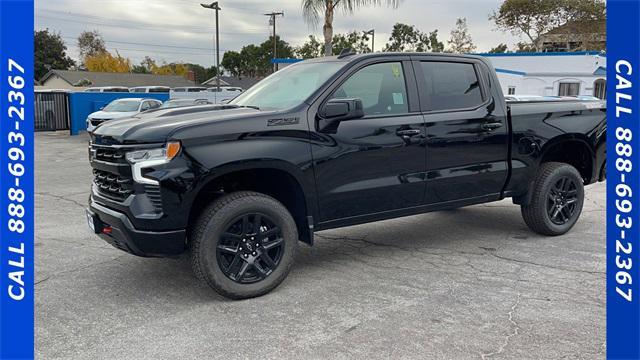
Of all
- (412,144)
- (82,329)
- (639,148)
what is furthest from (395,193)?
(639,148)

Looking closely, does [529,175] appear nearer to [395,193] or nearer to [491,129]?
[491,129]

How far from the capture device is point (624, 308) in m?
2.01

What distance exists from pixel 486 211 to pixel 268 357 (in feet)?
16.9

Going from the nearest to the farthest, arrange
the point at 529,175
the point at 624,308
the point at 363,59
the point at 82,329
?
the point at 624,308, the point at 82,329, the point at 363,59, the point at 529,175

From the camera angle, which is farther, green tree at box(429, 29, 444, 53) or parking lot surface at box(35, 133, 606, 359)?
green tree at box(429, 29, 444, 53)

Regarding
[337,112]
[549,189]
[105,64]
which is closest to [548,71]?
[549,189]

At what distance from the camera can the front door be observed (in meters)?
4.54

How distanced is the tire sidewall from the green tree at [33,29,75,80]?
8645 cm

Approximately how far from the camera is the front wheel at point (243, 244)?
13.4ft

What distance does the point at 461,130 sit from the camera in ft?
17.1

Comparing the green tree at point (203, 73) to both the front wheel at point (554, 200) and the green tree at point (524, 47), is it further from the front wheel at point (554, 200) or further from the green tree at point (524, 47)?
the front wheel at point (554, 200)

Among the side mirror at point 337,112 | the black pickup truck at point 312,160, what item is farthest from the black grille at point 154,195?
the side mirror at point 337,112

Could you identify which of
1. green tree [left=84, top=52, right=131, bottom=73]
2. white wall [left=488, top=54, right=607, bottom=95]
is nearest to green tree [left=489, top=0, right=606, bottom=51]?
white wall [left=488, top=54, right=607, bottom=95]

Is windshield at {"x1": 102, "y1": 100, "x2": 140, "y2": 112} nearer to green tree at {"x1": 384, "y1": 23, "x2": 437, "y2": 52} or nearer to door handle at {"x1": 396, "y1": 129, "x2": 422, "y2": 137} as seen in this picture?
door handle at {"x1": 396, "y1": 129, "x2": 422, "y2": 137}
